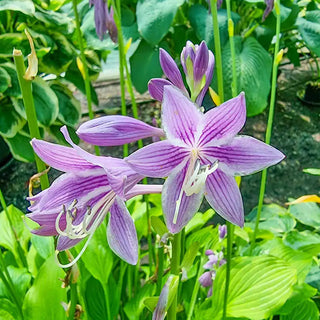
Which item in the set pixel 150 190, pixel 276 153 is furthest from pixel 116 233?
pixel 276 153

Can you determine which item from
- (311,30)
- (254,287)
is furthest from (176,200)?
(311,30)

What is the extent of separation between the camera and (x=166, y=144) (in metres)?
0.42

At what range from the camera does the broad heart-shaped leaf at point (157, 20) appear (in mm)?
1947

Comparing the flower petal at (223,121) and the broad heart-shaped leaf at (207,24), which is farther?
the broad heart-shaped leaf at (207,24)

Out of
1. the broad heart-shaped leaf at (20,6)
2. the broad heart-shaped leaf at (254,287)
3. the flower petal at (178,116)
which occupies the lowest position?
the broad heart-shaped leaf at (254,287)

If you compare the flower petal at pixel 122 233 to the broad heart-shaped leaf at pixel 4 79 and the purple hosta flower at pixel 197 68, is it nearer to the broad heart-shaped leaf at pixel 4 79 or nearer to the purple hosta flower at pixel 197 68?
the purple hosta flower at pixel 197 68

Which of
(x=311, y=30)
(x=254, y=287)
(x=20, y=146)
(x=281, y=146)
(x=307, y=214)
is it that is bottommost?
(x=281, y=146)

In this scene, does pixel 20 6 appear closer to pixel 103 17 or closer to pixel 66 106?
pixel 66 106

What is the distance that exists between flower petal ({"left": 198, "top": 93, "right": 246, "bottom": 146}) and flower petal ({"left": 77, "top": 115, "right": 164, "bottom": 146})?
0.05m

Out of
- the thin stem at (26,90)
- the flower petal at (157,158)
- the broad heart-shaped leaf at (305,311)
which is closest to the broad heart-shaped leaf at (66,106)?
the broad heart-shaped leaf at (305,311)

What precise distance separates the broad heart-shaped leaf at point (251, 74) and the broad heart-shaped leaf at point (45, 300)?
4.41 feet

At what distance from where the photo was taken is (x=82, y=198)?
453 millimetres

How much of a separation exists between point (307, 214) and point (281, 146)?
1176 mm

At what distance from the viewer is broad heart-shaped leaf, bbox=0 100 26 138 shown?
1.80 metres
